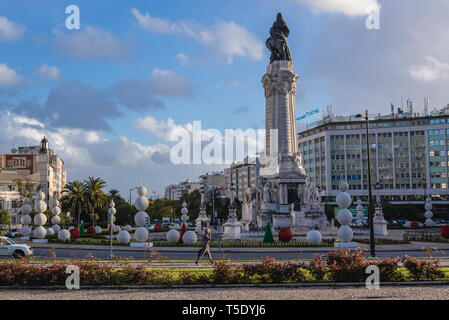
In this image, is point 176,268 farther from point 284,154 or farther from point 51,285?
point 284,154

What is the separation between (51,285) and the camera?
15734 mm

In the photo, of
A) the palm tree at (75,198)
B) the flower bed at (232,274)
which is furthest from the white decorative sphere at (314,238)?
the palm tree at (75,198)

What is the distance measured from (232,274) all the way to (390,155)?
103785 millimetres

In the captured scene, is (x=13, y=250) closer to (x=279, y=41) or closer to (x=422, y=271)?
(x=422, y=271)

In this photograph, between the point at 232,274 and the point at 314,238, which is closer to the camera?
the point at 232,274

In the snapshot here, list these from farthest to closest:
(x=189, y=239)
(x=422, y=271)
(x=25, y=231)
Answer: (x=25, y=231) < (x=189, y=239) < (x=422, y=271)

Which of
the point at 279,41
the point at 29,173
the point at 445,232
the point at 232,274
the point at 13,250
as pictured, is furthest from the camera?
the point at 29,173

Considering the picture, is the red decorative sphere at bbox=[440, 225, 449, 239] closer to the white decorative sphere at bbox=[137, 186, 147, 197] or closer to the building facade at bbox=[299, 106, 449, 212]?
the white decorative sphere at bbox=[137, 186, 147, 197]

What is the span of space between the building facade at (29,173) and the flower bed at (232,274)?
78024 millimetres

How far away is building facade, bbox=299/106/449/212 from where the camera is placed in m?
108

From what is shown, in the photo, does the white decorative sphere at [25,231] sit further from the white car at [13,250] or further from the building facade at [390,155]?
the building facade at [390,155]

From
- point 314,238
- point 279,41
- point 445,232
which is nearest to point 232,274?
point 314,238

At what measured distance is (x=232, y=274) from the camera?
16.3m
